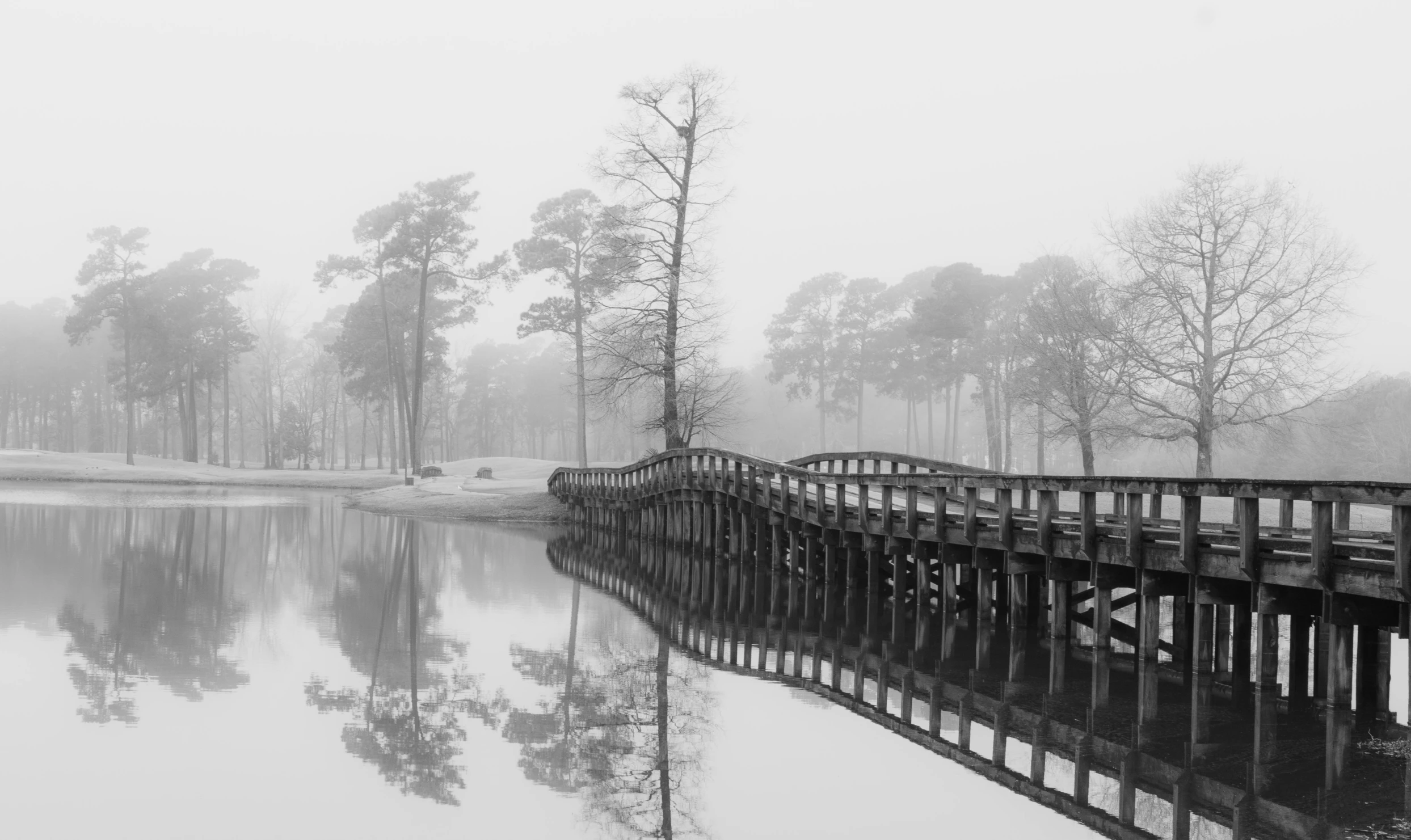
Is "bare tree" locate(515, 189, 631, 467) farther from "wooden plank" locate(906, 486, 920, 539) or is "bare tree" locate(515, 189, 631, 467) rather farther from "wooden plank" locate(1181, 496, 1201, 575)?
"wooden plank" locate(1181, 496, 1201, 575)

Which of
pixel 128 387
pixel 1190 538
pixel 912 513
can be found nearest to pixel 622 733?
pixel 1190 538

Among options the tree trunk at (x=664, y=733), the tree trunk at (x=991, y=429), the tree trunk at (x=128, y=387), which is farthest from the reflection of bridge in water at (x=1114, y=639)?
the tree trunk at (x=128, y=387)

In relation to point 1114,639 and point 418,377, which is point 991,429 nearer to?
point 418,377

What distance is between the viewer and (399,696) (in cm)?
1114

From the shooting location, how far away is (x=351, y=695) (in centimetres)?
1111

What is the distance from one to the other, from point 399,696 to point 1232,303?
2581 centimetres

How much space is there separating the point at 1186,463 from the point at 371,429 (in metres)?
62.8

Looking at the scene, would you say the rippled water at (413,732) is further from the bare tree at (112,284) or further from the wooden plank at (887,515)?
the bare tree at (112,284)

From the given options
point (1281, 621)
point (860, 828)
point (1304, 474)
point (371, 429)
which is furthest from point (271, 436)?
point (860, 828)

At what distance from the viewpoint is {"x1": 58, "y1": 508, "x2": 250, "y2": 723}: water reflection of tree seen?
11141mm

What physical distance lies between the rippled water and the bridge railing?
4036 millimetres

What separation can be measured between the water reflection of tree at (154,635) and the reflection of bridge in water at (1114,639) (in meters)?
5.67

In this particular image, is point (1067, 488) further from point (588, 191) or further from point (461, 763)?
point (588, 191)

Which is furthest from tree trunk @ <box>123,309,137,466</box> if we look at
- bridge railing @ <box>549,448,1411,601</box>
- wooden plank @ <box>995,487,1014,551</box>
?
wooden plank @ <box>995,487,1014,551</box>
